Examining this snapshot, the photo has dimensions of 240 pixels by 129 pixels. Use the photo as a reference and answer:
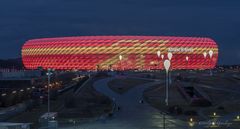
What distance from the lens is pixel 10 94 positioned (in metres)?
79.6

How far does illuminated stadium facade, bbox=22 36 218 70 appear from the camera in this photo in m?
174

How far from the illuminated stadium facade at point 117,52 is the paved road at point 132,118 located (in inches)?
3925

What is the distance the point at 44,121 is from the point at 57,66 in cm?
13226

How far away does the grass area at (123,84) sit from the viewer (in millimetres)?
79738

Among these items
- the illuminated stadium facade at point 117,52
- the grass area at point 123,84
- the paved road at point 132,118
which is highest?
the illuminated stadium facade at point 117,52

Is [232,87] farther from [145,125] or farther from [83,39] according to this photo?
[83,39]

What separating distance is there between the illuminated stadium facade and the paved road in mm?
99704

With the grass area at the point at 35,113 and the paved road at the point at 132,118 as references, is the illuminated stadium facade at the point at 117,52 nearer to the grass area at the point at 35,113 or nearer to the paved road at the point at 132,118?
the paved road at the point at 132,118

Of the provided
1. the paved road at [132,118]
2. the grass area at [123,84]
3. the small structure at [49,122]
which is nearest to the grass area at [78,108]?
the small structure at [49,122]

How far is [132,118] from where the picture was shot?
52625mm

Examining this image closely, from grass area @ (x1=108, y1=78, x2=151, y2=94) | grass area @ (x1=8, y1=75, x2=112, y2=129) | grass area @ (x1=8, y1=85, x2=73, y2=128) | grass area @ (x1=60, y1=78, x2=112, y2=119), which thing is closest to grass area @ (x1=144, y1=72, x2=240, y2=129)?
grass area @ (x1=108, y1=78, x2=151, y2=94)

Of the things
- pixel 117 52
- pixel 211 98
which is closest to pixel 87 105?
pixel 211 98

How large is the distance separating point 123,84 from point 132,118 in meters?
34.9

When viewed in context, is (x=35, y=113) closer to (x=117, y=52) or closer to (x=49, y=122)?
(x=49, y=122)
